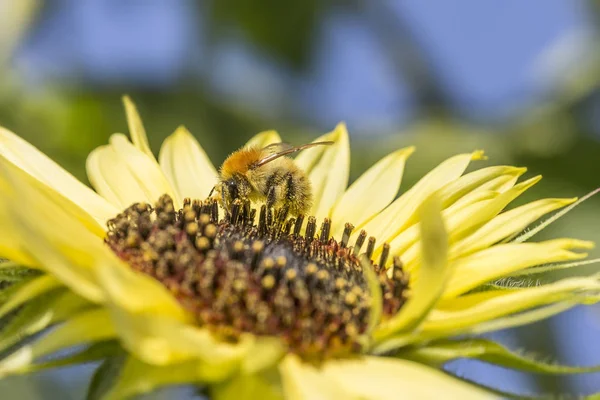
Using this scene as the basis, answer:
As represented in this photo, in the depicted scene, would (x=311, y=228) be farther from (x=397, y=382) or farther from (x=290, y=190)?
(x=397, y=382)

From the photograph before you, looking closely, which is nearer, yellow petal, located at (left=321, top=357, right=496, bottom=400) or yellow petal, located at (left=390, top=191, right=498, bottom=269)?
yellow petal, located at (left=321, top=357, right=496, bottom=400)

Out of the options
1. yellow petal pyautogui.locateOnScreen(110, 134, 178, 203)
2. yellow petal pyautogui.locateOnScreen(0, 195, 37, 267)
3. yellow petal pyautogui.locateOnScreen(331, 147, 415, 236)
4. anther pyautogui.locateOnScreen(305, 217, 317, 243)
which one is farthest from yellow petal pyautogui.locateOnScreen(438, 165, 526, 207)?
yellow petal pyautogui.locateOnScreen(0, 195, 37, 267)

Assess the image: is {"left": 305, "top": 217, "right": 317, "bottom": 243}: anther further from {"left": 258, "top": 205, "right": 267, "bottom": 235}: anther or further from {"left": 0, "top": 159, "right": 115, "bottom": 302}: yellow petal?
{"left": 0, "top": 159, "right": 115, "bottom": 302}: yellow petal

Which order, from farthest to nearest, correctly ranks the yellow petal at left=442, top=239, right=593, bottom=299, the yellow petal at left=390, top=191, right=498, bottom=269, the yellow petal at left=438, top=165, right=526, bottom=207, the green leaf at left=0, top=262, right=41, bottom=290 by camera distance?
1. the yellow petal at left=438, top=165, right=526, bottom=207
2. the yellow petal at left=390, top=191, right=498, bottom=269
3. the yellow petal at left=442, top=239, right=593, bottom=299
4. the green leaf at left=0, top=262, right=41, bottom=290

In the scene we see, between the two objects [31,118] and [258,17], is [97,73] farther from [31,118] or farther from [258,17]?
[258,17]

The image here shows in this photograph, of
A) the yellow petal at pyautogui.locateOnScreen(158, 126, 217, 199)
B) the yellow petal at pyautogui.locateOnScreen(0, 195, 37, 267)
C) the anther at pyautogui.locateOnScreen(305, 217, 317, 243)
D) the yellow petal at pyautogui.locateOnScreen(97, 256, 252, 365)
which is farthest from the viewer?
the yellow petal at pyautogui.locateOnScreen(158, 126, 217, 199)

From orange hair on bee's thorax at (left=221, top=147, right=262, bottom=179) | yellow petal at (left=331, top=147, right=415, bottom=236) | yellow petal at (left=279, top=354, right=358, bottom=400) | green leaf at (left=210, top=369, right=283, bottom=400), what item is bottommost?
green leaf at (left=210, top=369, right=283, bottom=400)
